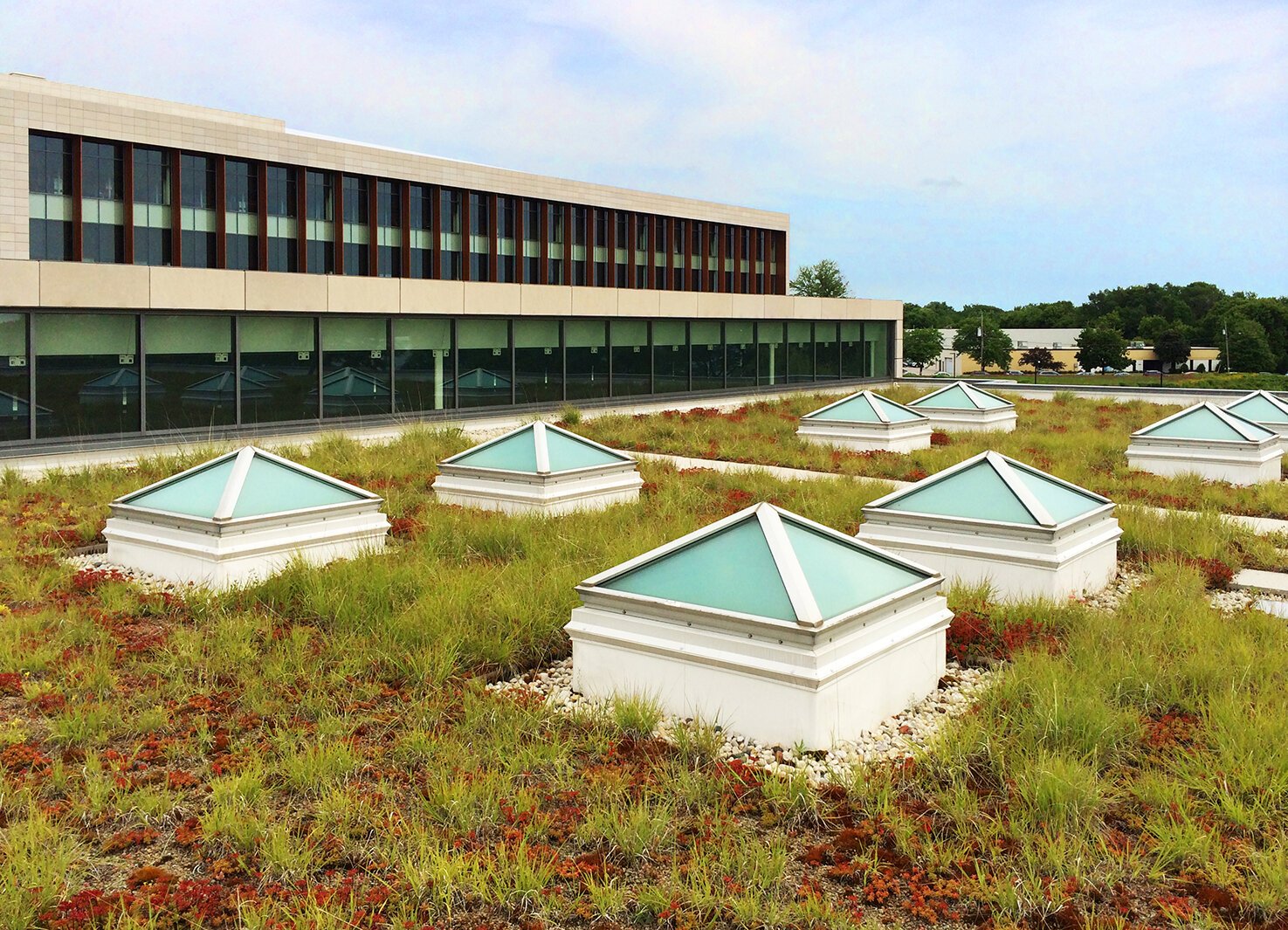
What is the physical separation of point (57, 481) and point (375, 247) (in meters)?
26.9

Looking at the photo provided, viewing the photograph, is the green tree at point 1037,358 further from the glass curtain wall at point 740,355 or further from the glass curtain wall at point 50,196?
the glass curtain wall at point 50,196

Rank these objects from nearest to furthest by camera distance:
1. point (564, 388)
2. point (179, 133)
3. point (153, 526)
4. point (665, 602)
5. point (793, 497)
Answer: point (665, 602), point (153, 526), point (793, 497), point (564, 388), point (179, 133)

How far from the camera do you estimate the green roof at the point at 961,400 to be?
2823 cm

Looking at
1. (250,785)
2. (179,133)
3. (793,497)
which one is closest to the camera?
(250,785)

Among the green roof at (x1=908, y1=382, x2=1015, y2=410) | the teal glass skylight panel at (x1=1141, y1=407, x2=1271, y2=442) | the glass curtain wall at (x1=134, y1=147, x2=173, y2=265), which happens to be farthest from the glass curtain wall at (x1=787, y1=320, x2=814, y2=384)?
the glass curtain wall at (x1=134, y1=147, x2=173, y2=265)

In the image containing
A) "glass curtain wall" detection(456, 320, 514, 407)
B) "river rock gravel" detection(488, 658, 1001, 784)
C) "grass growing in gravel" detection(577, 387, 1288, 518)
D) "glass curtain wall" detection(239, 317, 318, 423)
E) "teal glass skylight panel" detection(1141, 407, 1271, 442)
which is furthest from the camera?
"glass curtain wall" detection(456, 320, 514, 407)

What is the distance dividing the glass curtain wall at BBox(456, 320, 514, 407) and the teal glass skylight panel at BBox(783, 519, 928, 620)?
2097cm

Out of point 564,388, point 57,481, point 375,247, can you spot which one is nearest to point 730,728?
point 57,481

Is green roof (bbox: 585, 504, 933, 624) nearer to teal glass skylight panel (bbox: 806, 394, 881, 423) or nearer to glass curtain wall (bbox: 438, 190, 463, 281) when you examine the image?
teal glass skylight panel (bbox: 806, 394, 881, 423)

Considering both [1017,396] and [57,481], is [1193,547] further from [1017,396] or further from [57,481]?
[1017,396]

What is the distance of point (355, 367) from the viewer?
1013 inches

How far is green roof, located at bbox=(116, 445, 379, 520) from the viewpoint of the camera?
1121 cm

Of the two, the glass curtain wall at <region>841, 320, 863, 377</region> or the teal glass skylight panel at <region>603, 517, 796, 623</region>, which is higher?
the glass curtain wall at <region>841, 320, 863, 377</region>

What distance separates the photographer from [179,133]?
116ft
